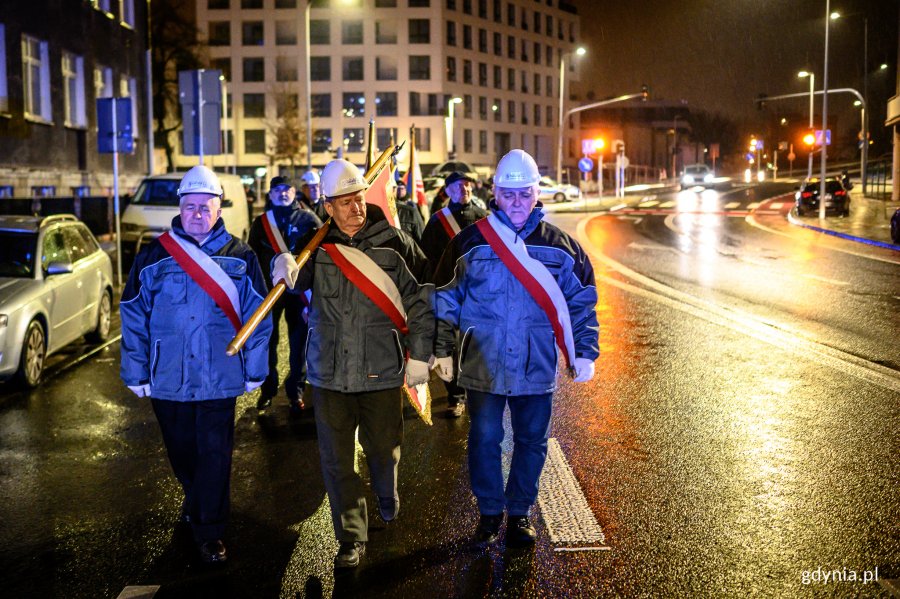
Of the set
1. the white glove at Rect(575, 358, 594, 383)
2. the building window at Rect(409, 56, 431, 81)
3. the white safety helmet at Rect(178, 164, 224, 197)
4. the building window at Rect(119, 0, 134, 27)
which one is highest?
the building window at Rect(409, 56, 431, 81)

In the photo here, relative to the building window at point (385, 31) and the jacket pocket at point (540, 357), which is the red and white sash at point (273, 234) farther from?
the building window at point (385, 31)

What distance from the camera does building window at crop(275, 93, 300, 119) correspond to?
260 ft

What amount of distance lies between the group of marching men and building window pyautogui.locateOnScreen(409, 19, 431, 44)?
85.8 m

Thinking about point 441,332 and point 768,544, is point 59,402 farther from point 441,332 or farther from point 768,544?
point 768,544

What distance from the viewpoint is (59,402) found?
28.7 feet

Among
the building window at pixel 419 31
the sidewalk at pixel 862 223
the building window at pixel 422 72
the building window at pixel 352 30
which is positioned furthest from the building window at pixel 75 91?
the building window at pixel 419 31

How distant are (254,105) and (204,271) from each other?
8603 cm

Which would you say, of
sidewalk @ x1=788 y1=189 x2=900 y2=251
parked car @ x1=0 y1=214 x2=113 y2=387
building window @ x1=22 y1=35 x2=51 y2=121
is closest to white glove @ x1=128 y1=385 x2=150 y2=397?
parked car @ x1=0 y1=214 x2=113 y2=387

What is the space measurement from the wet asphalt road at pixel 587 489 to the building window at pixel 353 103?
7821 cm

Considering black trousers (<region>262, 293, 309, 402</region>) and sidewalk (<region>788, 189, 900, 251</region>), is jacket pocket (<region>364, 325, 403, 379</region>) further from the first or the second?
sidewalk (<region>788, 189, 900, 251</region>)

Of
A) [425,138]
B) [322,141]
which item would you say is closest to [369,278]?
[322,141]

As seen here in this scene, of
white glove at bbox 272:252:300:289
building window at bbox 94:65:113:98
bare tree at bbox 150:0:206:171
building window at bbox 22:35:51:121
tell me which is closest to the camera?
white glove at bbox 272:252:300:289

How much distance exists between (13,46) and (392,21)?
216ft

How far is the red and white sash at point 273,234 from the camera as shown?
8.11 metres
